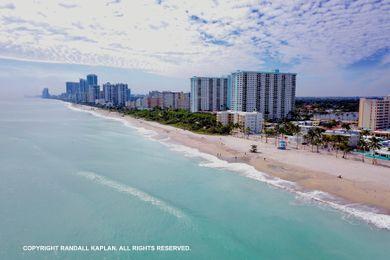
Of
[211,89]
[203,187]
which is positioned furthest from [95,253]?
[211,89]

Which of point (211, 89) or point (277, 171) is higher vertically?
point (211, 89)

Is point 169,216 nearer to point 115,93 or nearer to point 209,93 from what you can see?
point 209,93

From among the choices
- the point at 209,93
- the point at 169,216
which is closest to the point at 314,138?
the point at 169,216

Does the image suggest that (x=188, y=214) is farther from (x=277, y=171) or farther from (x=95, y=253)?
(x=277, y=171)

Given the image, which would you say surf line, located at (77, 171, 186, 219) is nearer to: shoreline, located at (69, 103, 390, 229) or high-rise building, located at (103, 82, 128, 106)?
shoreline, located at (69, 103, 390, 229)

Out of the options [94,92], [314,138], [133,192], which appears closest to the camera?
[133,192]

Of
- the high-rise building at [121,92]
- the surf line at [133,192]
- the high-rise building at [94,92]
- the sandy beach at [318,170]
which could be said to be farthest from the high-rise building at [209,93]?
the high-rise building at [94,92]
